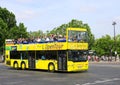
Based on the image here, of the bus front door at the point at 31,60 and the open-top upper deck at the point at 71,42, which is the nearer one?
the open-top upper deck at the point at 71,42

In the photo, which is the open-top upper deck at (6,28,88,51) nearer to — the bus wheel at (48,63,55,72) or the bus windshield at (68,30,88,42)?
the bus windshield at (68,30,88,42)

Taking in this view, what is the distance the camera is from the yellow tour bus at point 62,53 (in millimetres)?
29809

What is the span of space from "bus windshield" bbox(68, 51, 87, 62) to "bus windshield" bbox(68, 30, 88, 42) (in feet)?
3.44

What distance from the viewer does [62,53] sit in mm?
30219

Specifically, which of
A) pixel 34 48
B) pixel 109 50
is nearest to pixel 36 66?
pixel 34 48

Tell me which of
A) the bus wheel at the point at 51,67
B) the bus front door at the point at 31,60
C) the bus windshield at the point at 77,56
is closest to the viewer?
the bus windshield at the point at 77,56

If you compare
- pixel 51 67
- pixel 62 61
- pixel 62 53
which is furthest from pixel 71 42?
pixel 51 67

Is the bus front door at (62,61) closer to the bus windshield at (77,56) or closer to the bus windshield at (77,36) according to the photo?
the bus windshield at (77,56)

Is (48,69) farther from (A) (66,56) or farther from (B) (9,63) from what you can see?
(B) (9,63)

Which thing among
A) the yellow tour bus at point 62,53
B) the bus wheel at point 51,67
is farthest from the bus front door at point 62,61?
the bus wheel at point 51,67

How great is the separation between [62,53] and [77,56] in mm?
1235

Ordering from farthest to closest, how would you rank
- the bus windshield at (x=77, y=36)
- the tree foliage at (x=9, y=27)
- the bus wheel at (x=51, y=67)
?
the tree foliage at (x=9, y=27) < the bus wheel at (x=51, y=67) < the bus windshield at (x=77, y=36)

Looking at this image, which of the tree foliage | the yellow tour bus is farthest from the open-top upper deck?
the tree foliage

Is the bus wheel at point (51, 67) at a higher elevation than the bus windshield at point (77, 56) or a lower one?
lower
